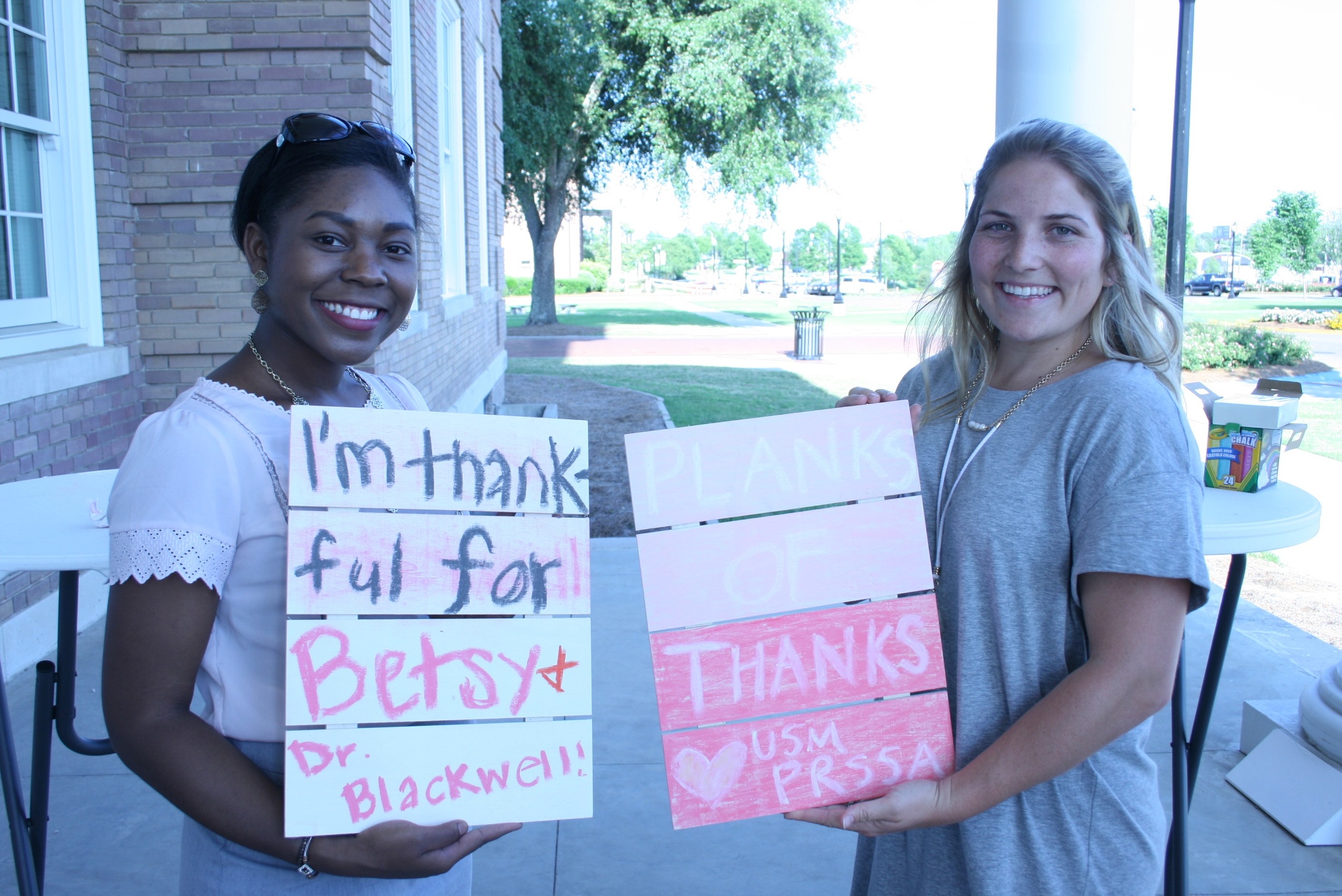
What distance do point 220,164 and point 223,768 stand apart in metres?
4.95

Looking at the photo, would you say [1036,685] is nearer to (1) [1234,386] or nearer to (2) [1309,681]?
(2) [1309,681]

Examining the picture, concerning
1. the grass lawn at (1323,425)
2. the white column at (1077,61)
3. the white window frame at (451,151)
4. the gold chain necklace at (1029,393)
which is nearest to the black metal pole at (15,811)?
the gold chain necklace at (1029,393)

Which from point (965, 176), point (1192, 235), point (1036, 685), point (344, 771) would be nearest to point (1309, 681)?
point (1036, 685)

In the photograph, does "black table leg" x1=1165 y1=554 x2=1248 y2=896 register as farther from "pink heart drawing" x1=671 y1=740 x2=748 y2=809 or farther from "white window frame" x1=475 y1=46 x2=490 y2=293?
"white window frame" x1=475 y1=46 x2=490 y2=293

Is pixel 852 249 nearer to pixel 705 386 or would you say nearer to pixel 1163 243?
pixel 1163 243

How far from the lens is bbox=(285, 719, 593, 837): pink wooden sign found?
53.4 inches

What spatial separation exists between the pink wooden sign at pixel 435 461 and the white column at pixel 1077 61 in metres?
3.34

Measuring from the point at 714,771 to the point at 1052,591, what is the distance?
1.99 feet

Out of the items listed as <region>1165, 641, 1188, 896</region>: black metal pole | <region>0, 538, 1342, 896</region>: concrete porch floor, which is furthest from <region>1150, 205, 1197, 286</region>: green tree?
<region>0, 538, 1342, 896</region>: concrete porch floor

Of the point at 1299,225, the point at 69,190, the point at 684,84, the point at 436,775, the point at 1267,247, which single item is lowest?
the point at 436,775

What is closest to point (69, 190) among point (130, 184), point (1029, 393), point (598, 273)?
point (130, 184)

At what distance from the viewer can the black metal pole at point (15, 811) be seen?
7.10 feet

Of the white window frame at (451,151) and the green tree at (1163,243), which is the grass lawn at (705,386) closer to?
the white window frame at (451,151)

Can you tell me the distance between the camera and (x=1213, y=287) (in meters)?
61.2
